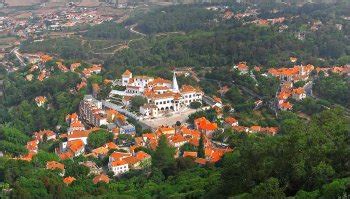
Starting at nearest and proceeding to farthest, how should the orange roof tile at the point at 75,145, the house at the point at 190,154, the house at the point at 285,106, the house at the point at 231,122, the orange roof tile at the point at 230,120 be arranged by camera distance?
the house at the point at 190,154
the orange roof tile at the point at 75,145
the house at the point at 231,122
the orange roof tile at the point at 230,120
the house at the point at 285,106

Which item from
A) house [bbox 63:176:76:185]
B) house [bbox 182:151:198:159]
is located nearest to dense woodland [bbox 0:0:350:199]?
house [bbox 63:176:76:185]

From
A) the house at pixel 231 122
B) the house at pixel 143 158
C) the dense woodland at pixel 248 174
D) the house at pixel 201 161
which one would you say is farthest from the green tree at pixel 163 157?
the house at pixel 231 122

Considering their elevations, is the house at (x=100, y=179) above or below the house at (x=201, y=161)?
below

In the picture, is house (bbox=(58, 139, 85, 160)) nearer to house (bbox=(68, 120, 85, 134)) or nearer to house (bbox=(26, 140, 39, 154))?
house (bbox=(26, 140, 39, 154))

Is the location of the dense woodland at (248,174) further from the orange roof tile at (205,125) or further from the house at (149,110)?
the house at (149,110)

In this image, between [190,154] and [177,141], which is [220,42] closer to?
[177,141]

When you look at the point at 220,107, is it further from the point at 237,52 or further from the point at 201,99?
the point at 237,52

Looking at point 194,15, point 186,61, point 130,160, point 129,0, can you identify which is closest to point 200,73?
point 186,61

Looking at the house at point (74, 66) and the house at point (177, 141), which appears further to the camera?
the house at point (74, 66)

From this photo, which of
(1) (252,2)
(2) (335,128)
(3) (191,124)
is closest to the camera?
(2) (335,128)
